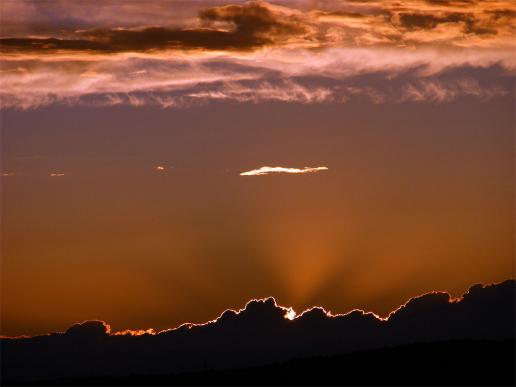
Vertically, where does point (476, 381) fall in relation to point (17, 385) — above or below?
above

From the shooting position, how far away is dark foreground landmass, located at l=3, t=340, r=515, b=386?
136375 millimetres

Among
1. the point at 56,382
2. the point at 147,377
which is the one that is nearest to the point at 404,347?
the point at 147,377

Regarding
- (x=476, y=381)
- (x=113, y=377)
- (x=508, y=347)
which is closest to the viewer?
(x=476, y=381)

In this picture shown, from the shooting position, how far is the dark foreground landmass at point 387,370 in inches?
5369

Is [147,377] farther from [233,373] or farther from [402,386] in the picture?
[402,386]

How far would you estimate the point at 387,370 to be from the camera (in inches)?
5620

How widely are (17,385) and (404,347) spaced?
43934mm

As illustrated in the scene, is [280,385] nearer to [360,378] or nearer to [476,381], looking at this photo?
[360,378]

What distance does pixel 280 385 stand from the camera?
461 feet

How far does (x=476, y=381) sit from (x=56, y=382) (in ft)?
163

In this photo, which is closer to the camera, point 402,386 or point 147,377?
point 402,386

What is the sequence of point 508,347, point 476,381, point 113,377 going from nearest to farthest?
point 476,381
point 508,347
point 113,377

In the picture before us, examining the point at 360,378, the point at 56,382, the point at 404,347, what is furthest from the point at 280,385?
the point at 56,382

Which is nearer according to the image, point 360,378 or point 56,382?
point 360,378
